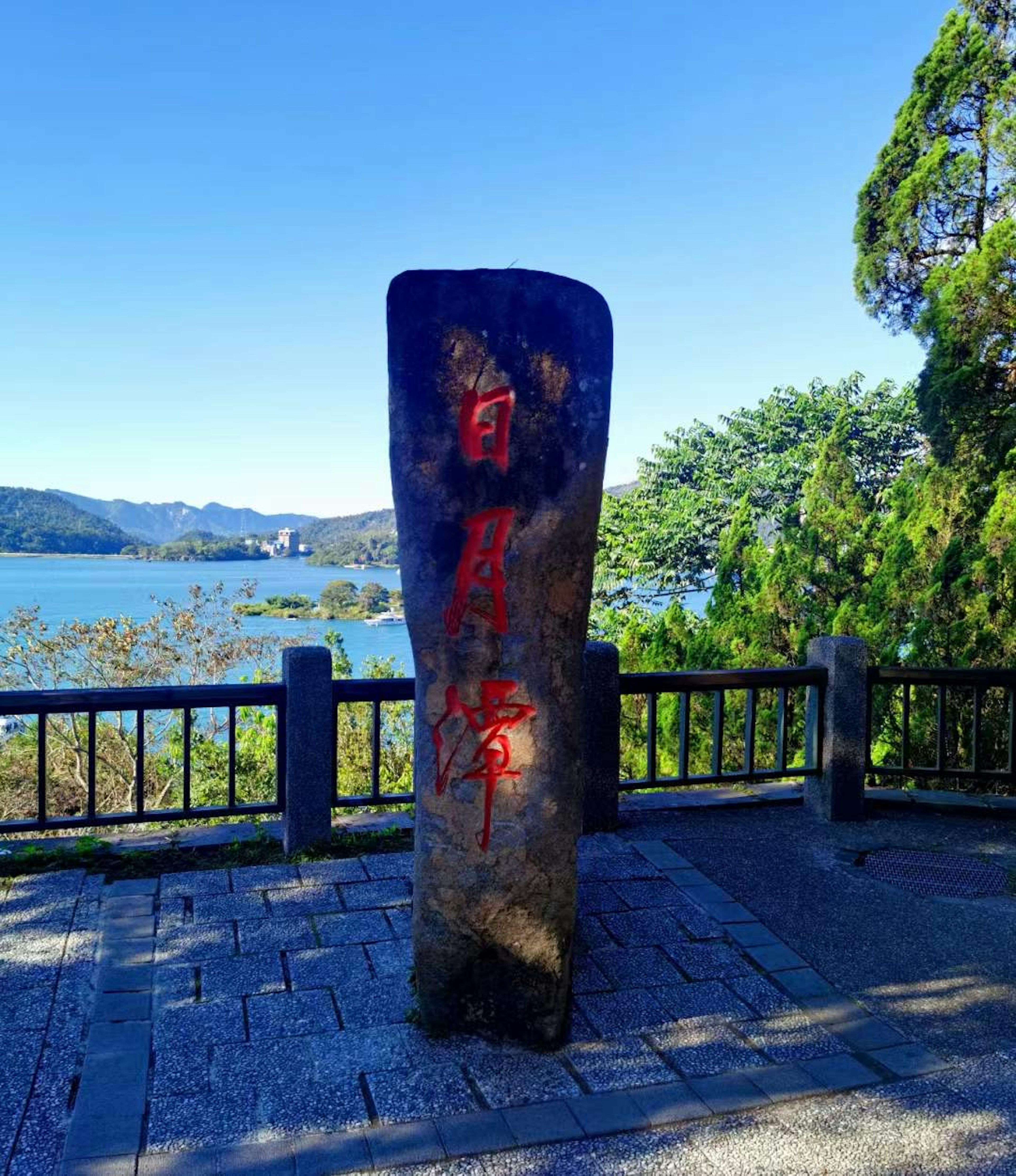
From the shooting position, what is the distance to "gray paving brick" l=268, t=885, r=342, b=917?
4.75 m

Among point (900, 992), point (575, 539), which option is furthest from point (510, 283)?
point (900, 992)

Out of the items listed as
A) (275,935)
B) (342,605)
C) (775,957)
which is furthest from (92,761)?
(342,605)

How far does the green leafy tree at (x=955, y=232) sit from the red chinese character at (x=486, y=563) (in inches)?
287

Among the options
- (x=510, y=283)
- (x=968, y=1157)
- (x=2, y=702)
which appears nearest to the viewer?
(x=968, y=1157)

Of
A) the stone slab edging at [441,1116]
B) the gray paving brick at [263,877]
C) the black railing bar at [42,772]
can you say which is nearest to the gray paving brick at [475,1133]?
the stone slab edging at [441,1116]

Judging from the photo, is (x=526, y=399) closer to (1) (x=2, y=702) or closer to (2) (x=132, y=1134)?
(2) (x=132, y=1134)

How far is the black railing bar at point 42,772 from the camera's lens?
5.40 m

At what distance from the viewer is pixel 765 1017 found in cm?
385

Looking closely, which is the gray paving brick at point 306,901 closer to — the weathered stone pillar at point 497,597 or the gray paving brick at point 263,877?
the gray paving brick at point 263,877

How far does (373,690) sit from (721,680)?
7.93ft

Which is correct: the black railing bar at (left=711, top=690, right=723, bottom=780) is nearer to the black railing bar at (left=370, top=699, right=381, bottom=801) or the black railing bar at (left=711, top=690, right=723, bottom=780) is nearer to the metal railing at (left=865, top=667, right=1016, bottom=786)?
the metal railing at (left=865, top=667, right=1016, bottom=786)

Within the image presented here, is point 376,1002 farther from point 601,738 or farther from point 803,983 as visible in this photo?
point 601,738

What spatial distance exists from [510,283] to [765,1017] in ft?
10.3

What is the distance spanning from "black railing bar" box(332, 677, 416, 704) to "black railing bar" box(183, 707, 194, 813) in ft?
2.96
